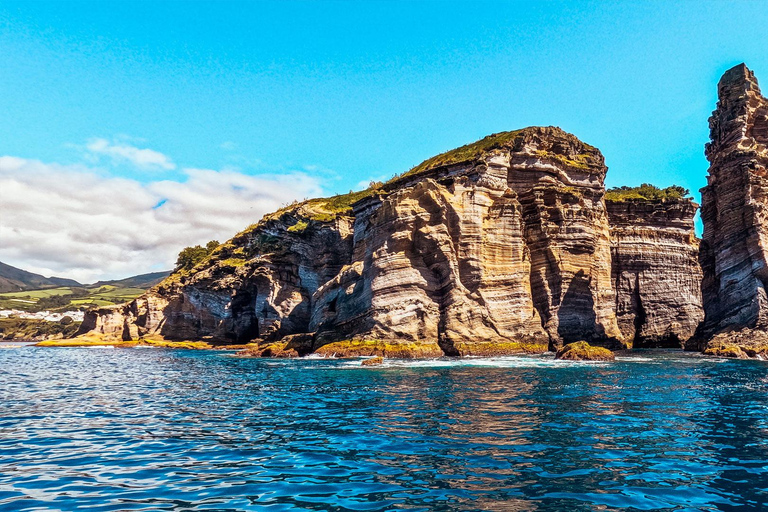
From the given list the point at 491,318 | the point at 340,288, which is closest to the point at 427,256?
the point at 491,318

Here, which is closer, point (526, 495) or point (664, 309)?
point (526, 495)

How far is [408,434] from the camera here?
53.8 ft

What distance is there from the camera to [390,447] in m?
14.7

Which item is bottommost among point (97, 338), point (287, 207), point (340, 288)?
point (97, 338)

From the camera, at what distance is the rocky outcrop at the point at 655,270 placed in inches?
2842

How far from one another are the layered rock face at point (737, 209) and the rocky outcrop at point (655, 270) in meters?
2.95

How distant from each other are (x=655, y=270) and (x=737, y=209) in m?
14.9

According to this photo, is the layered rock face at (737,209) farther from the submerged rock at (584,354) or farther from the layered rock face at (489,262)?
the submerged rock at (584,354)

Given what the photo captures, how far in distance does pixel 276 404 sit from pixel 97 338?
101847 mm

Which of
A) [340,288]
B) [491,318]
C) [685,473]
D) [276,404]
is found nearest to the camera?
[685,473]

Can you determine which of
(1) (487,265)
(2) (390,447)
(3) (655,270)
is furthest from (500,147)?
(2) (390,447)

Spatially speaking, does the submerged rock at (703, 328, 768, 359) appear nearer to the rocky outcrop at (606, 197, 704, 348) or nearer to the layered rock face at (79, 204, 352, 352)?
the rocky outcrop at (606, 197, 704, 348)

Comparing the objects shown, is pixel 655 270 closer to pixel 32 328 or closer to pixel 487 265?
pixel 487 265

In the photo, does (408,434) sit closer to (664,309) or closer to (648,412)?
(648,412)
